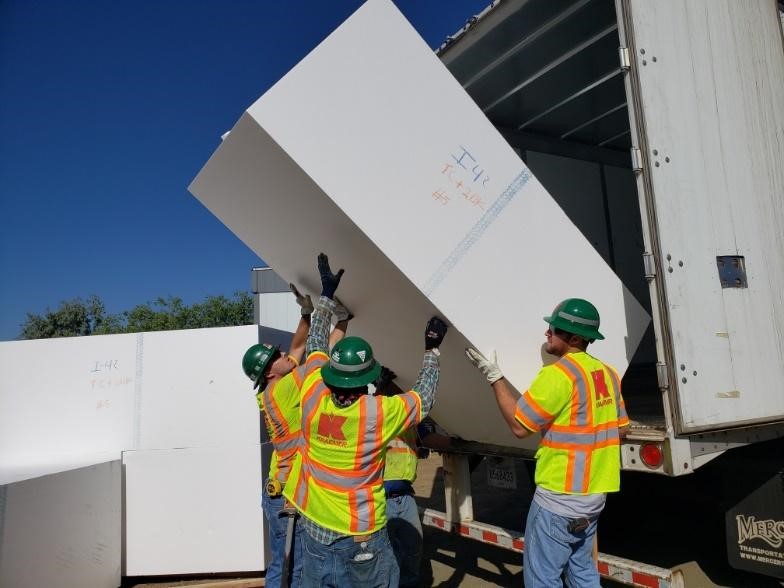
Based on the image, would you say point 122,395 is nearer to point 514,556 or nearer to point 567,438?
point 514,556

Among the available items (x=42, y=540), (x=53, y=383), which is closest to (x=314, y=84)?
(x=42, y=540)

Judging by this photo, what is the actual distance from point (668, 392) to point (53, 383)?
4.23 metres

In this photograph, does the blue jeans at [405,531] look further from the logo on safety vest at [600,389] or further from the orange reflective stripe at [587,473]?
the logo on safety vest at [600,389]

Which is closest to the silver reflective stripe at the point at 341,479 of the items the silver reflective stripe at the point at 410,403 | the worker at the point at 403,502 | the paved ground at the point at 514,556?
the silver reflective stripe at the point at 410,403

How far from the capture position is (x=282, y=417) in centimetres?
304

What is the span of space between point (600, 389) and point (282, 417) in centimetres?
166

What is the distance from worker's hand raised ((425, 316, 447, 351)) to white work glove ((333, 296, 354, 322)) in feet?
2.32

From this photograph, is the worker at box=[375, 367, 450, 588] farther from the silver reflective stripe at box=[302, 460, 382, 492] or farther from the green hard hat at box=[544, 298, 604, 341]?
the green hard hat at box=[544, 298, 604, 341]

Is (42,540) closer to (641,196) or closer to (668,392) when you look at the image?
(668,392)

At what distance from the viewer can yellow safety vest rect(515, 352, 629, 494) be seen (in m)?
2.14

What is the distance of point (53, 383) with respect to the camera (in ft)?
14.1

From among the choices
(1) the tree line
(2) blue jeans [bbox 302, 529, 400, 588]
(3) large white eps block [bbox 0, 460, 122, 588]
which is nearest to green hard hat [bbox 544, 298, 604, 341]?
(2) blue jeans [bbox 302, 529, 400, 588]

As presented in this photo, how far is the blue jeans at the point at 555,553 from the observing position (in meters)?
2.17

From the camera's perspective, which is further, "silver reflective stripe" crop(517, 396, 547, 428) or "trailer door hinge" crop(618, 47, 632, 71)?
"trailer door hinge" crop(618, 47, 632, 71)
